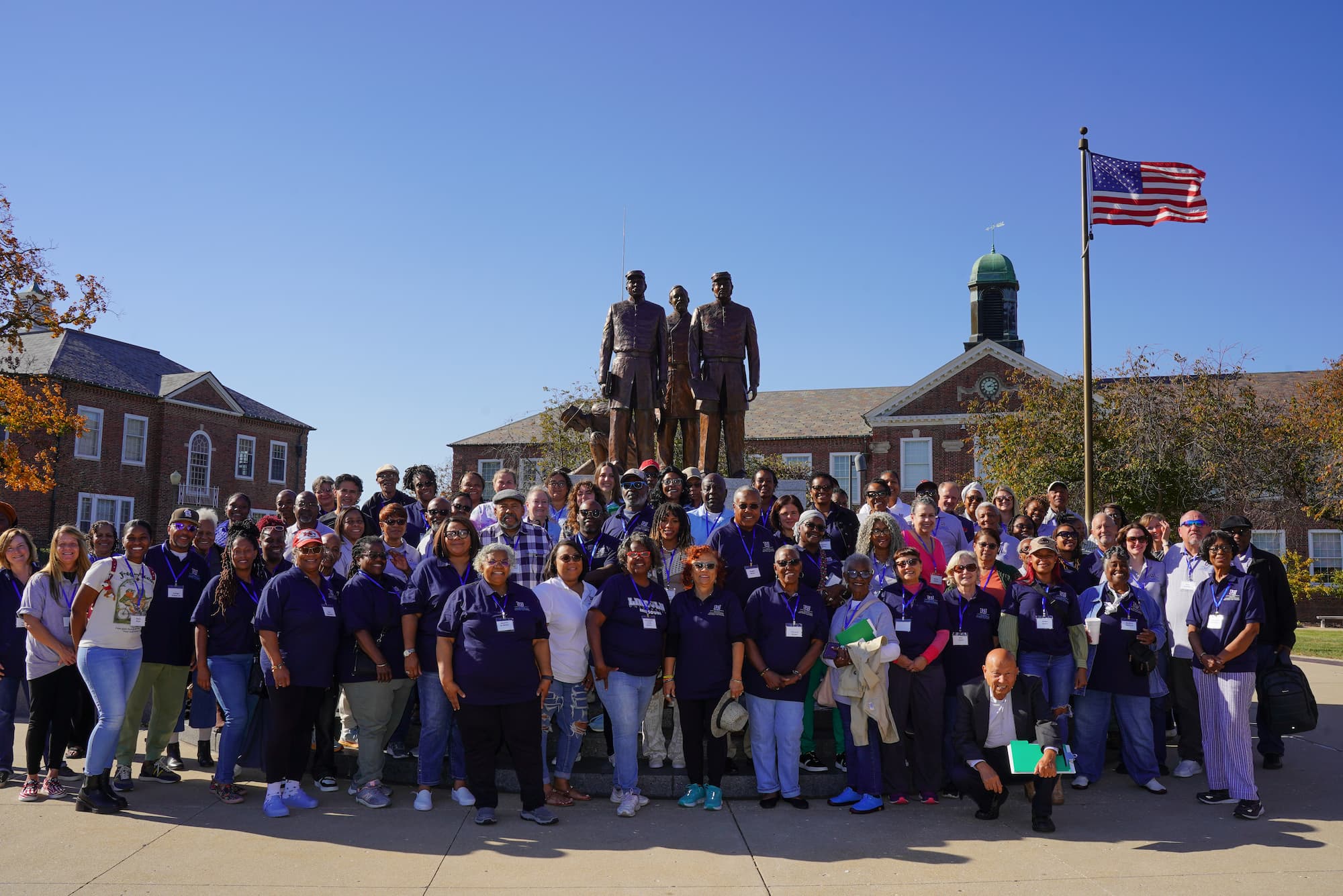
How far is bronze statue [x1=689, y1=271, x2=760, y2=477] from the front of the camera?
11.5 m

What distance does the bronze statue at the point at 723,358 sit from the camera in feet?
37.8

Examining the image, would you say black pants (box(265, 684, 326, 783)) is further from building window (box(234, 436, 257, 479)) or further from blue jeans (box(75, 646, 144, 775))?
building window (box(234, 436, 257, 479))

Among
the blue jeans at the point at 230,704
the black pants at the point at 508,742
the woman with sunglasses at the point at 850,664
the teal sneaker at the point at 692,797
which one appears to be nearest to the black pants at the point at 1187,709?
the woman with sunglasses at the point at 850,664

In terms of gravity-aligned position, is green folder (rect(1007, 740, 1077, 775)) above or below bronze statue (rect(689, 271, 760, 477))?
below

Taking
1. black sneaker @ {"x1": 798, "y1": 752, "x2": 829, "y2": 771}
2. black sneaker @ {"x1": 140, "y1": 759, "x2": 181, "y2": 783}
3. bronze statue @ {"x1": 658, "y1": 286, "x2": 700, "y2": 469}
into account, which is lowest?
black sneaker @ {"x1": 140, "y1": 759, "x2": 181, "y2": 783}

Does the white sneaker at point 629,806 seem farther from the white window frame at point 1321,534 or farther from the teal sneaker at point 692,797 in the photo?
the white window frame at point 1321,534

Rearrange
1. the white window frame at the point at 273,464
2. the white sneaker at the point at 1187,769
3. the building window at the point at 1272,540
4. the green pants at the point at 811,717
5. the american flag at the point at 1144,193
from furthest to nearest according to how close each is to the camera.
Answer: the white window frame at the point at 273,464 → the building window at the point at 1272,540 → the american flag at the point at 1144,193 → the white sneaker at the point at 1187,769 → the green pants at the point at 811,717

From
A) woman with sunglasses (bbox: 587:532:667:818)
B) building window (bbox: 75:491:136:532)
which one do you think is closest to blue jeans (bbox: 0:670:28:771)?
woman with sunglasses (bbox: 587:532:667:818)

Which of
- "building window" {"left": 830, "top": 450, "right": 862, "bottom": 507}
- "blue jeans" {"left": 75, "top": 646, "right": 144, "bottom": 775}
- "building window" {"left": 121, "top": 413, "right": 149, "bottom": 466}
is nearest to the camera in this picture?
"blue jeans" {"left": 75, "top": 646, "right": 144, "bottom": 775}

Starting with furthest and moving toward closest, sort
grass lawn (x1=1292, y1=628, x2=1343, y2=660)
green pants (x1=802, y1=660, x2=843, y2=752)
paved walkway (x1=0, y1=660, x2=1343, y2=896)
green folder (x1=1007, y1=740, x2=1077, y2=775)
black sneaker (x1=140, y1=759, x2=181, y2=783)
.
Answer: grass lawn (x1=1292, y1=628, x2=1343, y2=660) → black sneaker (x1=140, y1=759, x2=181, y2=783) → green pants (x1=802, y1=660, x2=843, y2=752) → green folder (x1=1007, y1=740, x2=1077, y2=775) → paved walkway (x1=0, y1=660, x2=1343, y2=896)

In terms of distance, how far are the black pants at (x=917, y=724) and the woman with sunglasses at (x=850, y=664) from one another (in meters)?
0.10

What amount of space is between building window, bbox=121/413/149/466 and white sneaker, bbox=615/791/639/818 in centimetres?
3666

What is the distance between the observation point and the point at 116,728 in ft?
20.7

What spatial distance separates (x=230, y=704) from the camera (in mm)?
6633
